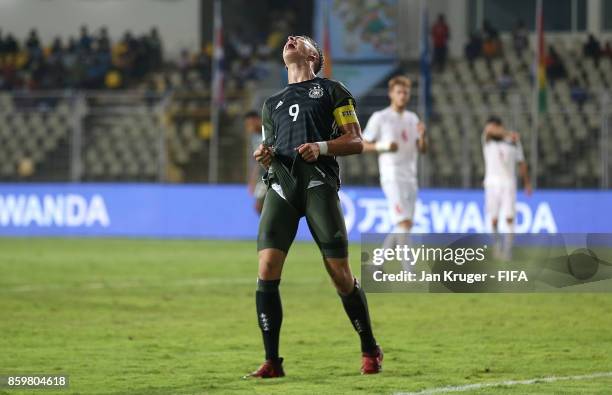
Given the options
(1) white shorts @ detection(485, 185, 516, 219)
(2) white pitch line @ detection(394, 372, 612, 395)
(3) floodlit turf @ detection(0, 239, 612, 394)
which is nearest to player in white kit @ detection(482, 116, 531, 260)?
(1) white shorts @ detection(485, 185, 516, 219)

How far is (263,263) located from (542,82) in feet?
60.6

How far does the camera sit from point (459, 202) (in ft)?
85.3

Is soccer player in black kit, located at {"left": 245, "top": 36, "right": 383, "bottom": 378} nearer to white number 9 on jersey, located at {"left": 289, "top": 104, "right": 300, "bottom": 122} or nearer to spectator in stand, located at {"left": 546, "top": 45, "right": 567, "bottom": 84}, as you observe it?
white number 9 on jersey, located at {"left": 289, "top": 104, "right": 300, "bottom": 122}

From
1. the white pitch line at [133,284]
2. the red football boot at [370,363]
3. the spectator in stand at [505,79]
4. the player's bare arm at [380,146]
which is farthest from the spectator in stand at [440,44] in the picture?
the red football boot at [370,363]

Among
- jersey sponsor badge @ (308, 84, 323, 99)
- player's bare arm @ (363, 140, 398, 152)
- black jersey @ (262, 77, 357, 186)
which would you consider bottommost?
player's bare arm @ (363, 140, 398, 152)

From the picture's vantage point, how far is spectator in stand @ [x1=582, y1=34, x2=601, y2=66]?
31516 mm

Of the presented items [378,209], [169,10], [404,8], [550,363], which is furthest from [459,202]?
[550,363]

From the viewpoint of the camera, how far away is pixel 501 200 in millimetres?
20875

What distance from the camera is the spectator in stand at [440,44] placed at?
108 ft

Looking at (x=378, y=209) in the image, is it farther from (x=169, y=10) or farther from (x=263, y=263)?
(x=263, y=263)

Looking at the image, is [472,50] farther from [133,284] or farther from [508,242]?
[133,284]

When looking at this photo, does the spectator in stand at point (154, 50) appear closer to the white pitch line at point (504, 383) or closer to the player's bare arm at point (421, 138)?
the player's bare arm at point (421, 138)

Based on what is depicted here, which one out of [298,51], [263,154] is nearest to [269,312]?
[263,154]

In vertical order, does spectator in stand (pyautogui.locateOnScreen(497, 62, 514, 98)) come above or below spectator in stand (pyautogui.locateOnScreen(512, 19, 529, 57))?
A: below
